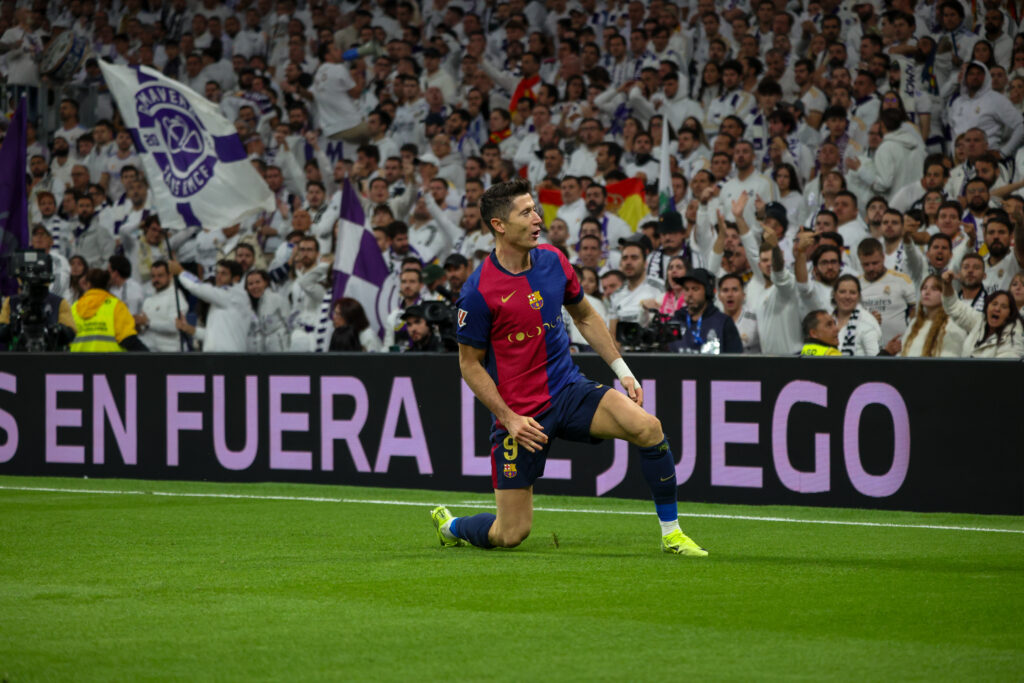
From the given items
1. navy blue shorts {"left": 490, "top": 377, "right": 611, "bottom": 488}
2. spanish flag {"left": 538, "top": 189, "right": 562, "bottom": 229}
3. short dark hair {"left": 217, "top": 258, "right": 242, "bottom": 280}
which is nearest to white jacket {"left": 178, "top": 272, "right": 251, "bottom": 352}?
short dark hair {"left": 217, "top": 258, "right": 242, "bottom": 280}

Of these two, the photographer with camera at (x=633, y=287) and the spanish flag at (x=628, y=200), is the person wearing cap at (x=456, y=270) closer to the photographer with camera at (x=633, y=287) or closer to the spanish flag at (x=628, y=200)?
the photographer with camera at (x=633, y=287)

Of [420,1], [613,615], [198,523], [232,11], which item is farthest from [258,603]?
[232,11]

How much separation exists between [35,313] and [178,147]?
2.73 metres

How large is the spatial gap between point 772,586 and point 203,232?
13133 millimetres

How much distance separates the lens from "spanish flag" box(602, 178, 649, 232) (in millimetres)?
16047

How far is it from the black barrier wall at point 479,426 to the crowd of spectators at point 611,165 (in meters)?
0.75

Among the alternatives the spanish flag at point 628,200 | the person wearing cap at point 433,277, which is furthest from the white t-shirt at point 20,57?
the person wearing cap at point 433,277

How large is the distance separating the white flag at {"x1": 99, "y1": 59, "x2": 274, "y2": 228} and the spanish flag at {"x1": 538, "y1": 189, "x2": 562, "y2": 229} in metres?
3.40

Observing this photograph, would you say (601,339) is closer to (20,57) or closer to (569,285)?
(569,285)

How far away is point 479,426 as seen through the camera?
1239cm

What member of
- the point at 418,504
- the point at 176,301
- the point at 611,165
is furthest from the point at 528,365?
the point at 176,301

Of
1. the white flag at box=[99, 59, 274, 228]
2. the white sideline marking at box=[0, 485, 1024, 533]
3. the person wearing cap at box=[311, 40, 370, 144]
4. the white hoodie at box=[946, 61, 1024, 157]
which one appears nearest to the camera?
the white sideline marking at box=[0, 485, 1024, 533]

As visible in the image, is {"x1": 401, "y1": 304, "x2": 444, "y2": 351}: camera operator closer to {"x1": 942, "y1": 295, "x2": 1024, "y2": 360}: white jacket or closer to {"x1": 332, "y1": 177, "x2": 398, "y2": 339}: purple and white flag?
{"x1": 332, "y1": 177, "x2": 398, "y2": 339}: purple and white flag

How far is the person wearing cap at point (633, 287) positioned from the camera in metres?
13.5
